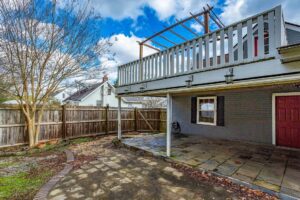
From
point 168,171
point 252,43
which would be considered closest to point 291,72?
point 252,43

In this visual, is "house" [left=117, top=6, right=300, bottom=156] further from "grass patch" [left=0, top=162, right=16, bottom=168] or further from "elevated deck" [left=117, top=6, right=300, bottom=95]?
"grass patch" [left=0, top=162, right=16, bottom=168]

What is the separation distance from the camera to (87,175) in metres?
4.03

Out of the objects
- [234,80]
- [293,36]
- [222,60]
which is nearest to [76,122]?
[222,60]

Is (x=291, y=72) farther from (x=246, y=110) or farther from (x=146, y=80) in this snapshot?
(x=246, y=110)

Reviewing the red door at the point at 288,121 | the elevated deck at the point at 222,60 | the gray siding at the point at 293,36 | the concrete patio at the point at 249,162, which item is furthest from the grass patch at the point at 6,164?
the gray siding at the point at 293,36

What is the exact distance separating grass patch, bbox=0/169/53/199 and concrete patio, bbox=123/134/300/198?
3.17m

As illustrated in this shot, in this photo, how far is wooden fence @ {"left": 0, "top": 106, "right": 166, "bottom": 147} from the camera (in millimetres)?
6727

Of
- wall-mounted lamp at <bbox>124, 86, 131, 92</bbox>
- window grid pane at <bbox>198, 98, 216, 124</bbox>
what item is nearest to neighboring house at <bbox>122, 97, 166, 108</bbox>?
window grid pane at <bbox>198, 98, 216, 124</bbox>

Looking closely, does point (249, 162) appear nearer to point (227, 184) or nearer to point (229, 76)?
point (227, 184)

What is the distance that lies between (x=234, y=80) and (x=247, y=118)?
429cm

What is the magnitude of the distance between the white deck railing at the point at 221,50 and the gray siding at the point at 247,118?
2.73 meters

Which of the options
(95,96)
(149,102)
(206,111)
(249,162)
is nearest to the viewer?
(249,162)

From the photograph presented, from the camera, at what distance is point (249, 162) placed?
449 cm

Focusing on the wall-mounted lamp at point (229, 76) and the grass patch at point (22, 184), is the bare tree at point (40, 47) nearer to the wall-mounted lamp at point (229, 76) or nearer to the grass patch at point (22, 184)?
the grass patch at point (22, 184)
